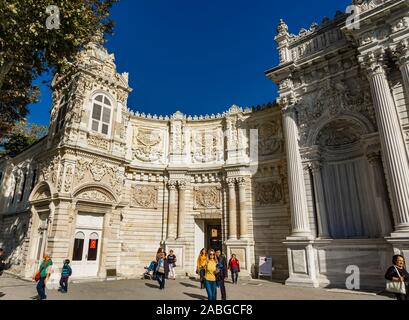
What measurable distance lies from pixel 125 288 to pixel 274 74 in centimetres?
1398

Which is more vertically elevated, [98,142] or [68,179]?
[98,142]

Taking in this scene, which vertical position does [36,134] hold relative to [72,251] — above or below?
above

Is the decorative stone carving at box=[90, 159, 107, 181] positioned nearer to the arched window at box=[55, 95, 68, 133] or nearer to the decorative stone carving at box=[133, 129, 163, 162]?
the decorative stone carving at box=[133, 129, 163, 162]

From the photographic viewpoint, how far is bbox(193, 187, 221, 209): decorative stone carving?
719 inches

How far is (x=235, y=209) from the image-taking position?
1719cm

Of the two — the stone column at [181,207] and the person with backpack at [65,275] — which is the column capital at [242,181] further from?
the person with backpack at [65,275]

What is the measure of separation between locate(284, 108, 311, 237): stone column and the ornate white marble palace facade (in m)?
0.06

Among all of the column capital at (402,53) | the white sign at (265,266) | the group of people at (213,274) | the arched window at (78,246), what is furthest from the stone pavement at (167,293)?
the column capital at (402,53)

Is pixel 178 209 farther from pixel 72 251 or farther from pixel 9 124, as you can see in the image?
pixel 9 124

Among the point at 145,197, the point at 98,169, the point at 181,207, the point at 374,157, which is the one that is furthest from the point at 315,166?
the point at 98,169

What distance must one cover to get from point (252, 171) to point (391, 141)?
8281mm

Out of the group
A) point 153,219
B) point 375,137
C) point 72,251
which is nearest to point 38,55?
point 72,251

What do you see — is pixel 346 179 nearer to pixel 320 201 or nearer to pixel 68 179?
pixel 320 201

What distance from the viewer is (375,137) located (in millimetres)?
11906
